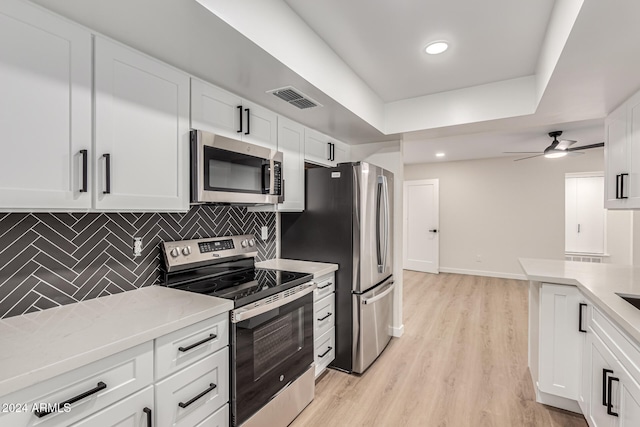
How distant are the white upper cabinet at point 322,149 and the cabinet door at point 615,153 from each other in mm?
2224

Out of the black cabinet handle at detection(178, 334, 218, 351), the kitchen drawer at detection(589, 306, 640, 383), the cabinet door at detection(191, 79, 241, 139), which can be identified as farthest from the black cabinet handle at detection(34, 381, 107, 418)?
the kitchen drawer at detection(589, 306, 640, 383)

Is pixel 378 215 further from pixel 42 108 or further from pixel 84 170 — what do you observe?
pixel 42 108

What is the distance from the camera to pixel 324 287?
2508 millimetres

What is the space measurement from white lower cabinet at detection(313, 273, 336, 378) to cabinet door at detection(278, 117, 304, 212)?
0.66 meters

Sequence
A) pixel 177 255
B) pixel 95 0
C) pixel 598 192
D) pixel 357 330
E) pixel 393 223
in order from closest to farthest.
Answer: pixel 95 0
pixel 177 255
pixel 357 330
pixel 393 223
pixel 598 192

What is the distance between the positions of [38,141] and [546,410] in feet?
10.6

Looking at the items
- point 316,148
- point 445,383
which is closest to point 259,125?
point 316,148

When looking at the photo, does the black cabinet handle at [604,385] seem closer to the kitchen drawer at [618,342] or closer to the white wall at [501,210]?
the kitchen drawer at [618,342]

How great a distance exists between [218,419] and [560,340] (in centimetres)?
214

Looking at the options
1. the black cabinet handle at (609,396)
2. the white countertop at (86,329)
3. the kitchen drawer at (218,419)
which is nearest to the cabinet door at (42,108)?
the white countertop at (86,329)

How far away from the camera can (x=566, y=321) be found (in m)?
2.03

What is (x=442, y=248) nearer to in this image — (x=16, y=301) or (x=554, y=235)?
(x=554, y=235)

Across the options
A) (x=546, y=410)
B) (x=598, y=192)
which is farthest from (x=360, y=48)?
(x=598, y=192)

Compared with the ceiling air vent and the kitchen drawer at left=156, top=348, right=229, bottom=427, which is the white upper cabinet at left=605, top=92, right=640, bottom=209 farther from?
the kitchen drawer at left=156, top=348, right=229, bottom=427
